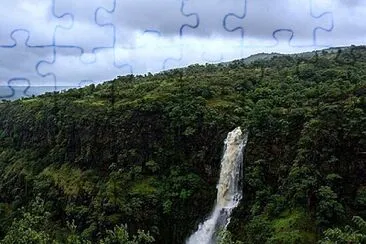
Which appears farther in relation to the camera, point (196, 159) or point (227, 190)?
point (196, 159)

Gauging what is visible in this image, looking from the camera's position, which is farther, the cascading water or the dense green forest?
the cascading water

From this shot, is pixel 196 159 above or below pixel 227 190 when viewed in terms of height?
above

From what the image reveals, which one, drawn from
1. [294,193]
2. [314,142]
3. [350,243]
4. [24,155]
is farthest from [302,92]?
[24,155]

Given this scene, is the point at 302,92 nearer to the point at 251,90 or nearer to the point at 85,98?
the point at 251,90

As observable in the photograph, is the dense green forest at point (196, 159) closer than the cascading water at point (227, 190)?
Yes
